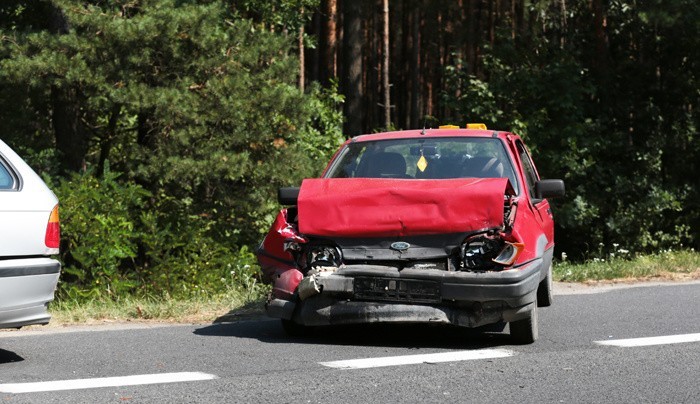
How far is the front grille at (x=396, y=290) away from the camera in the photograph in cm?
844

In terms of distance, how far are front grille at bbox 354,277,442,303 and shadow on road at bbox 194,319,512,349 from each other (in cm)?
43

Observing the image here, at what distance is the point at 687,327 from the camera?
9.66 metres

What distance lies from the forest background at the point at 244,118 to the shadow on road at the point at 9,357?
4778mm

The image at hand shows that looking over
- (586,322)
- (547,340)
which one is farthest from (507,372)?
(586,322)

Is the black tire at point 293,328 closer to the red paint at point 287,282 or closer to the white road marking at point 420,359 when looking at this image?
the red paint at point 287,282

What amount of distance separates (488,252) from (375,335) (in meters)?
1.29

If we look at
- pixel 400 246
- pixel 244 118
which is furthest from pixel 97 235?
pixel 400 246

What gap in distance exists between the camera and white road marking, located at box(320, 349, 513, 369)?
25.7 feet

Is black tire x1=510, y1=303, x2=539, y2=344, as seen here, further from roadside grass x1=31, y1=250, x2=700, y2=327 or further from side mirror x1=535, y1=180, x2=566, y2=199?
roadside grass x1=31, y1=250, x2=700, y2=327

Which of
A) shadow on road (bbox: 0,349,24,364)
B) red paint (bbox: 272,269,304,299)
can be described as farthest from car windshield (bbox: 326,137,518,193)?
shadow on road (bbox: 0,349,24,364)

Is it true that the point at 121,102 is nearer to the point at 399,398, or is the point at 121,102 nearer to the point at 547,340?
the point at 547,340

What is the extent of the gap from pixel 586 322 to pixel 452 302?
6.66ft

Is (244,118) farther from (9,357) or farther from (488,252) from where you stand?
(9,357)

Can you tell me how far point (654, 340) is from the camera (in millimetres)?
8953
